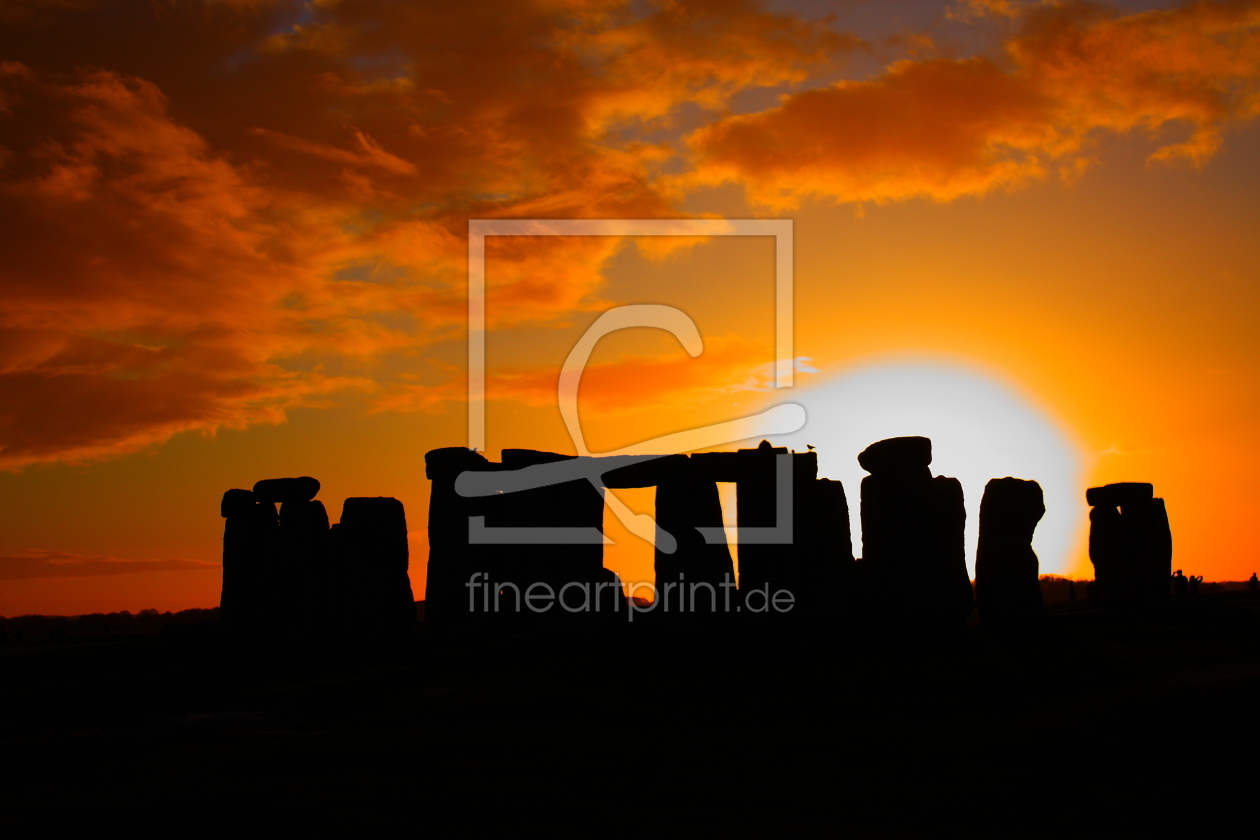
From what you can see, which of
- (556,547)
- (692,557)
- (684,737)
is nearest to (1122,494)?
(692,557)

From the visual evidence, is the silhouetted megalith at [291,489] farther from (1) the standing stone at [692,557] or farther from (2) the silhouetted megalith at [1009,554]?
(2) the silhouetted megalith at [1009,554]

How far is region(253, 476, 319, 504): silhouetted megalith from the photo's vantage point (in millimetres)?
28219

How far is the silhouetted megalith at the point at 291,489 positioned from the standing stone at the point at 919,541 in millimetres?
13998

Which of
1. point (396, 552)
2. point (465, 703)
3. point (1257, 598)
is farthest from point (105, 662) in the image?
point (1257, 598)

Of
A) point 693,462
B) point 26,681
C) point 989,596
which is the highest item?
point 693,462

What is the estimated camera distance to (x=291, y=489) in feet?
92.6

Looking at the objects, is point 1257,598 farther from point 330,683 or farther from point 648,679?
point 330,683

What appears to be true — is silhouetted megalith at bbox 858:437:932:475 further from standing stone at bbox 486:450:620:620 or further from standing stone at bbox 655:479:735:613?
standing stone at bbox 486:450:620:620

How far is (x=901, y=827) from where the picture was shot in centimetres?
915

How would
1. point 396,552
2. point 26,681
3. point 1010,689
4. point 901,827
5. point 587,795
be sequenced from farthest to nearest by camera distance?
1. point 396,552
2. point 26,681
3. point 1010,689
4. point 587,795
5. point 901,827

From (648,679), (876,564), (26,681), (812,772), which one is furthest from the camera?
(876,564)

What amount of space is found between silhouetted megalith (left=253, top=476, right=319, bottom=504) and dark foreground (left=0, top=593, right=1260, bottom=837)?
6117 mm

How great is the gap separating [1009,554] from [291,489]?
17.0 m

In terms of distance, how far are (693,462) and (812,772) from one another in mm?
13598
